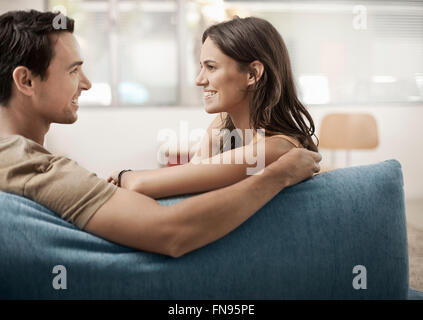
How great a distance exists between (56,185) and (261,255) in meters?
0.44

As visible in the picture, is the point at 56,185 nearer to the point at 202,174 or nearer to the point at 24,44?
the point at 202,174

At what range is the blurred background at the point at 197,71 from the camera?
4945 mm

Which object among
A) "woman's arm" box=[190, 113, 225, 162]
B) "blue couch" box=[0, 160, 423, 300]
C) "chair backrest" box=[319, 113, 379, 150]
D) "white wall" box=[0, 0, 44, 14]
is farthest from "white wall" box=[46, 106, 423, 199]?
"blue couch" box=[0, 160, 423, 300]

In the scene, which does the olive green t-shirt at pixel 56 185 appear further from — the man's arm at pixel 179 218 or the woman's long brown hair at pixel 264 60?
the woman's long brown hair at pixel 264 60

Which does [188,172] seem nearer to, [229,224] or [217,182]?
[217,182]

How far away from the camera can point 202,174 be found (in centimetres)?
106

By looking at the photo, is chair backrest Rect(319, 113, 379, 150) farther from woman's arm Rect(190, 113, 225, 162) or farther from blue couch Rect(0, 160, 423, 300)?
blue couch Rect(0, 160, 423, 300)

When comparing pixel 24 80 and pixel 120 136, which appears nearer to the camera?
pixel 24 80

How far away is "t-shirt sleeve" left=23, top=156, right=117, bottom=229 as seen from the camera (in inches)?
36.9

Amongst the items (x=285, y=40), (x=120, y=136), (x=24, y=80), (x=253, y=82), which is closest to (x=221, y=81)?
(x=253, y=82)

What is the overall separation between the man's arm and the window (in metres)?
4.32

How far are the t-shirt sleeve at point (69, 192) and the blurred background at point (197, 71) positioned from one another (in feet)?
12.5

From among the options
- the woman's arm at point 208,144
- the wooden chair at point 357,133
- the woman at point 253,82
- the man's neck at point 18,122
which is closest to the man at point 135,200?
the man's neck at point 18,122
